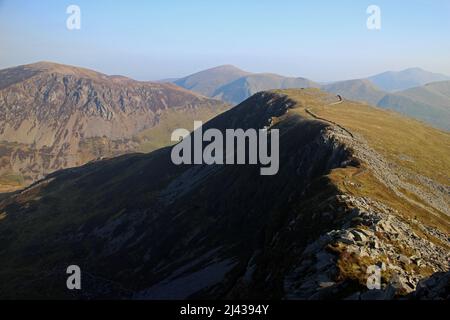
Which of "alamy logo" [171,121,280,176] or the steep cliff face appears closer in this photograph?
the steep cliff face

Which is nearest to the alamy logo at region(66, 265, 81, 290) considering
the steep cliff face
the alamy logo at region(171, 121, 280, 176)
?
the steep cliff face

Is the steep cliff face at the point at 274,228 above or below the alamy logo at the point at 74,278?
above

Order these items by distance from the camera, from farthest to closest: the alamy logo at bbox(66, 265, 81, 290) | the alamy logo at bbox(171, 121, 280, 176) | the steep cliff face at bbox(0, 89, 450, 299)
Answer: the alamy logo at bbox(66, 265, 81, 290) → the alamy logo at bbox(171, 121, 280, 176) → the steep cliff face at bbox(0, 89, 450, 299)

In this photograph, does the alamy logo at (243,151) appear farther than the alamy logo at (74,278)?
No

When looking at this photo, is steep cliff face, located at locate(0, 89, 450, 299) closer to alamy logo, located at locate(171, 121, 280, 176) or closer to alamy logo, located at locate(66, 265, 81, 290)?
alamy logo, located at locate(66, 265, 81, 290)

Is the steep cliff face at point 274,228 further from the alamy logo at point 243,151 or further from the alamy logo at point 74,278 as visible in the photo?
the alamy logo at point 243,151

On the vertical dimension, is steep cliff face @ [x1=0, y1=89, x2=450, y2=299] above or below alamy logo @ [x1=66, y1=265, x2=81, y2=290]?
above

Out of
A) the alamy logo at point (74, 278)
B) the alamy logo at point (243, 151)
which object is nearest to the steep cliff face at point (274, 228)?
the alamy logo at point (74, 278)
